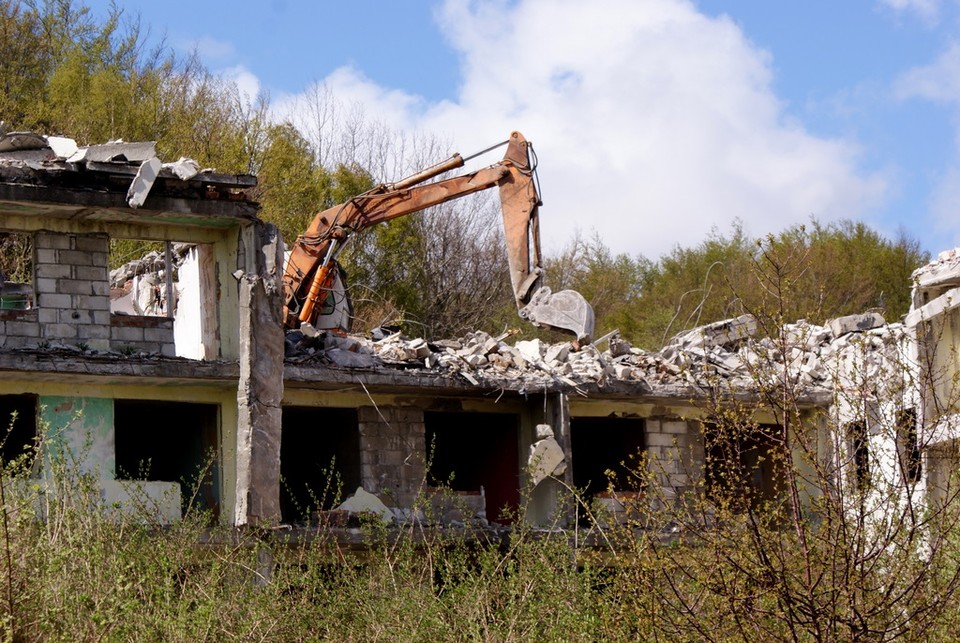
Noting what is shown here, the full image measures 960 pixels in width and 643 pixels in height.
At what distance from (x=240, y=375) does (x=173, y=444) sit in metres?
3.60

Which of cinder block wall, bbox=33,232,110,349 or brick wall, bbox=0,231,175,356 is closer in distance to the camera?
brick wall, bbox=0,231,175,356

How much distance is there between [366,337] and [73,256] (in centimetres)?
545

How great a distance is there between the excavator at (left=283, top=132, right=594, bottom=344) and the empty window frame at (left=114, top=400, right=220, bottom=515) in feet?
7.10

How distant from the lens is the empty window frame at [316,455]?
A: 2102 cm

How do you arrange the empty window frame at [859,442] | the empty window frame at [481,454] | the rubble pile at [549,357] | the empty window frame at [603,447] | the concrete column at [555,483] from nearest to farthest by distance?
the empty window frame at [859,442] < the rubble pile at [549,357] < the concrete column at [555,483] < the empty window frame at [481,454] < the empty window frame at [603,447]

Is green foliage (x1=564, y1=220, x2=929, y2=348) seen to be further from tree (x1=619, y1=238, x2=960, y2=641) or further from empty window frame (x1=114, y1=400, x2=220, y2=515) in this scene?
tree (x1=619, y1=238, x2=960, y2=641)

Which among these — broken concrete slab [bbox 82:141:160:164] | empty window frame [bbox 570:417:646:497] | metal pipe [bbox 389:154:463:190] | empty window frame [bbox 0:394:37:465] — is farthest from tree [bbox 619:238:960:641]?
empty window frame [bbox 570:417:646:497]

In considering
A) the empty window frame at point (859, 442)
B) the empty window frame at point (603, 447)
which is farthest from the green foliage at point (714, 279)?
the empty window frame at point (859, 442)

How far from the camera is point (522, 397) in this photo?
2212 cm

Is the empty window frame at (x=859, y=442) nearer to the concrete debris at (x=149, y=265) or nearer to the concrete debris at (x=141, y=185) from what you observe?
the concrete debris at (x=141, y=185)

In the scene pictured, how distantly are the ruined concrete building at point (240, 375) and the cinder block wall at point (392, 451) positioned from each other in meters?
0.02

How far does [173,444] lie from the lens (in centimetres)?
2203

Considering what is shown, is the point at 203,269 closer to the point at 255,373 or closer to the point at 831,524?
the point at 255,373

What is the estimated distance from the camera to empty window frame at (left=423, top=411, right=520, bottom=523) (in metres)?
22.6
